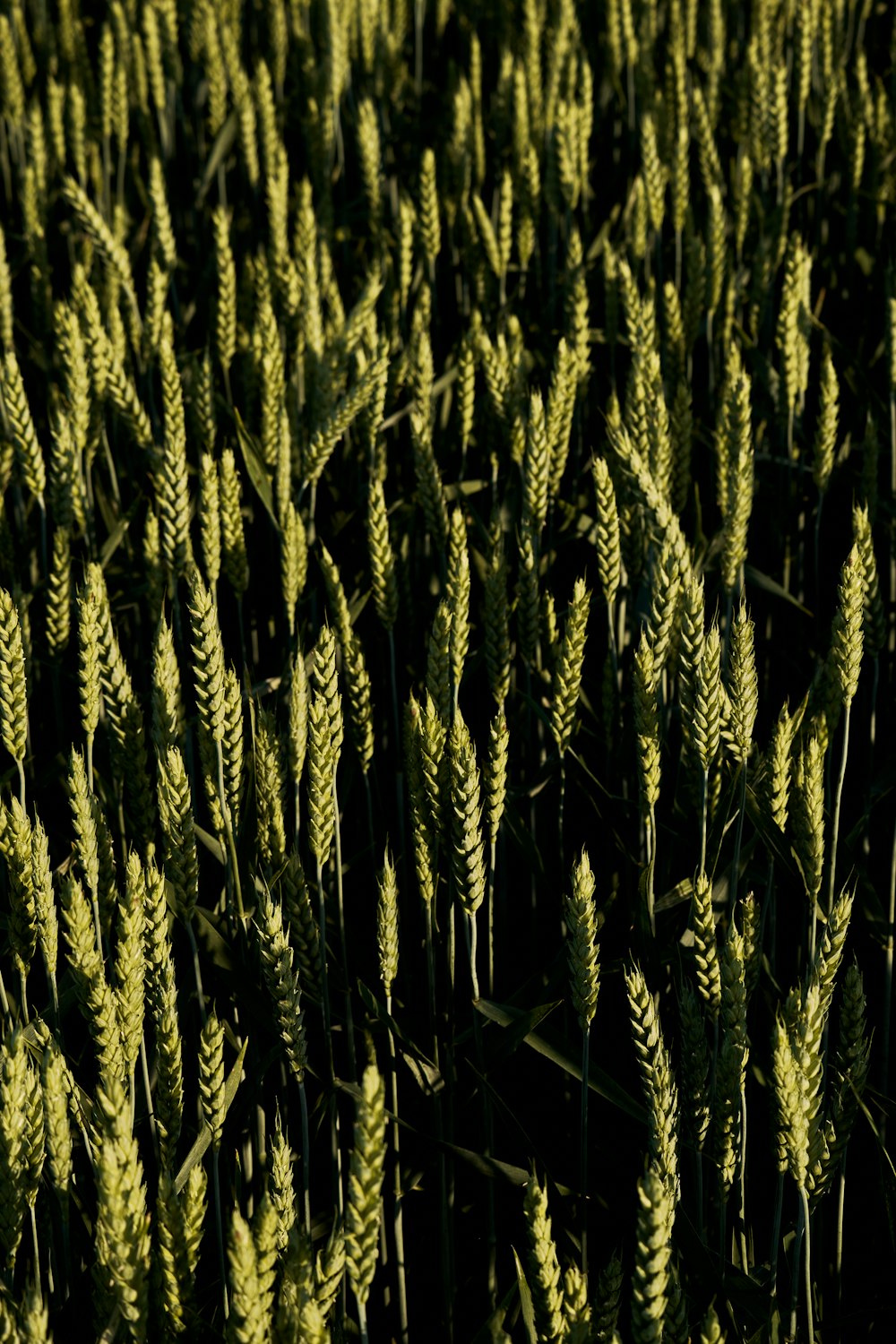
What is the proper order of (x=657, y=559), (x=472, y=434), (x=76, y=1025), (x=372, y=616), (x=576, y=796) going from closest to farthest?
1. (x=657, y=559)
2. (x=76, y=1025)
3. (x=576, y=796)
4. (x=372, y=616)
5. (x=472, y=434)

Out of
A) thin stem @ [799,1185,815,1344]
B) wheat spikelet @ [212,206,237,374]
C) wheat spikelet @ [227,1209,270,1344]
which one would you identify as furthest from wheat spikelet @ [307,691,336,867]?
wheat spikelet @ [212,206,237,374]

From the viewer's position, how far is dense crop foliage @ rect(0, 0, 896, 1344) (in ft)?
4.30

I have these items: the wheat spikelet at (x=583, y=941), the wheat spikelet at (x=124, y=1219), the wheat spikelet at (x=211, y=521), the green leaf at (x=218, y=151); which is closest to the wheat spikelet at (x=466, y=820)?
the wheat spikelet at (x=583, y=941)

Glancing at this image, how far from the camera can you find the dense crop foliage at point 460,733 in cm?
131

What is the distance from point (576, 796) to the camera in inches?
82.0

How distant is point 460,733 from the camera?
1.36 metres

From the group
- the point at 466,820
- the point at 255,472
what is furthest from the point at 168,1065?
the point at 255,472

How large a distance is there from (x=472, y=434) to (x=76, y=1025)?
1.29 metres

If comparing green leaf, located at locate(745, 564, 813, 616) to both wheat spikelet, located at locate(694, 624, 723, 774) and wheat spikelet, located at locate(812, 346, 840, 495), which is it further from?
wheat spikelet, located at locate(694, 624, 723, 774)

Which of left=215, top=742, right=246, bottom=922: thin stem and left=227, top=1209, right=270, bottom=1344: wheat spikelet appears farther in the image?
left=215, top=742, right=246, bottom=922: thin stem

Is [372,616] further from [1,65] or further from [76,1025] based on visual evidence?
[1,65]

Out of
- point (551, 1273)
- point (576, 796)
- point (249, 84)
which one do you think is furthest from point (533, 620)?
point (249, 84)

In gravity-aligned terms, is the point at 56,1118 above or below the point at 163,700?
below

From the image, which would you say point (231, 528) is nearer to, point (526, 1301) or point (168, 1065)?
point (168, 1065)
